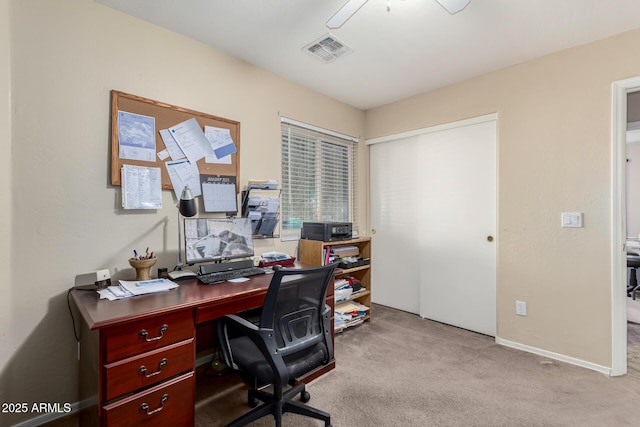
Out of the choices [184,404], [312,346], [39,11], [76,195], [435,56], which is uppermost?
[435,56]

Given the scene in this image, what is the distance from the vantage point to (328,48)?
7.47ft

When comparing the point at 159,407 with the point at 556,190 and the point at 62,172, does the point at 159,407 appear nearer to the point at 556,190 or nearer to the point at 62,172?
the point at 62,172

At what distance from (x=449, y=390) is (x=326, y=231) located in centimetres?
150

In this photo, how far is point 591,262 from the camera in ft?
7.24

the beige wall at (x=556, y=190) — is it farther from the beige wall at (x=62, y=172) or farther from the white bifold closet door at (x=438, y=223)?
the beige wall at (x=62, y=172)

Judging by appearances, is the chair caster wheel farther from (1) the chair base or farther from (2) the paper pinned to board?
(2) the paper pinned to board

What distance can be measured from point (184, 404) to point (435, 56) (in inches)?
114

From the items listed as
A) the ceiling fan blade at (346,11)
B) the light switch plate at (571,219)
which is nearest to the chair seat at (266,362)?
the ceiling fan blade at (346,11)

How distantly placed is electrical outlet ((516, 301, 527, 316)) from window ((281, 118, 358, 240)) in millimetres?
1829

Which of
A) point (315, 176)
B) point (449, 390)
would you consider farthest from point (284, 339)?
point (315, 176)

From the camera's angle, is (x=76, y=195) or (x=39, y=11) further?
(x=76, y=195)

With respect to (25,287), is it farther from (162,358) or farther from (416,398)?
(416,398)

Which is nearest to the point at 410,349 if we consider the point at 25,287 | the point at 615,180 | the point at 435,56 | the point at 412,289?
the point at 412,289

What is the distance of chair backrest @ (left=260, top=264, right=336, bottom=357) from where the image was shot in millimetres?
1370
